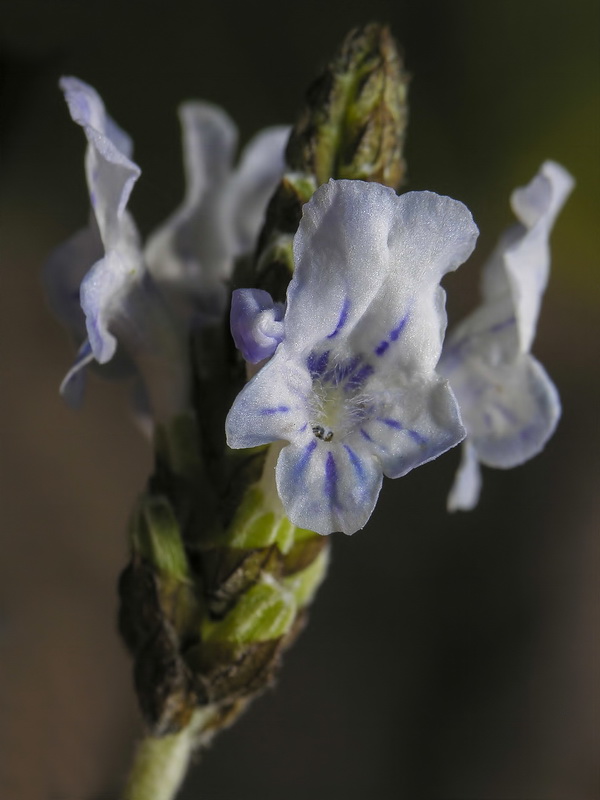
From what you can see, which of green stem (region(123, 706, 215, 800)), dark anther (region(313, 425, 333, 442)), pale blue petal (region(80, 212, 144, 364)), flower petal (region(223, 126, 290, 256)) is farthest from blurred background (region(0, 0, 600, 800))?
dark anther (region(313, 425, 333, 442))

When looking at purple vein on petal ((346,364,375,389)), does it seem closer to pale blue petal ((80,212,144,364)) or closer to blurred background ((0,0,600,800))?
pale blue petal ((80,212,144,364))

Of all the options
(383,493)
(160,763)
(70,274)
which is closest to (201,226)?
(70,274)

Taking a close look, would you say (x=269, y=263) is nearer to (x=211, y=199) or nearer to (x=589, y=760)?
(x=211, y=199)

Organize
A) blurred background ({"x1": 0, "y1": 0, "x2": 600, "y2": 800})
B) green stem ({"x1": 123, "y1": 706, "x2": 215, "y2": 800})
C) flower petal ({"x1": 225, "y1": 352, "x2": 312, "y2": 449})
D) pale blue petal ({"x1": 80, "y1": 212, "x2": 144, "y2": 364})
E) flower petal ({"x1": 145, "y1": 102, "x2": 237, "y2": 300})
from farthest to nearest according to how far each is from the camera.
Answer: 1. blurred background ({"x1": 0, "y1": 0, "x2": 600, "y2": 800})
2. flower petal ({"x1": 145, "y1": 102, "x2": 237, "y2": 300})
3. green stem ({"x1": 123, "y1": 706, "x2": 215, "y2": 800})
4. pale blue petal ({"x1": 80, "y1": 212, "x2": 144, "y2": 364})
5. flower petal ({"x1": 225, "y1": 352, "x2": 312, "y2": 449})

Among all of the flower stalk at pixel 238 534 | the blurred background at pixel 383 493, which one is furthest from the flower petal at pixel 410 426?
the blurred background at pixel 383 493

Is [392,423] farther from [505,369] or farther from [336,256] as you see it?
[505,369]

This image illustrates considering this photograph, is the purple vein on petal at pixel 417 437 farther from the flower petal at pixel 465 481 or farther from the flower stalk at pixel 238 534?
the flower petal at pixel 465 481
